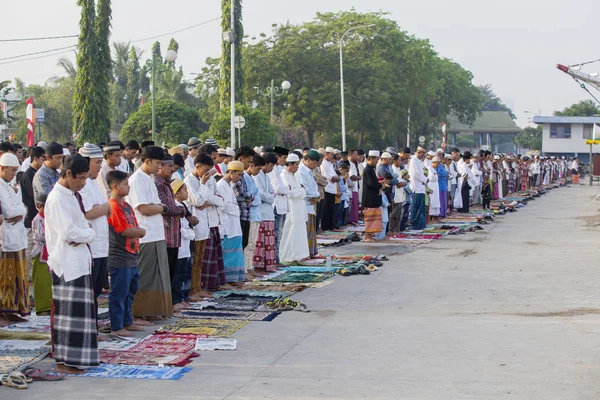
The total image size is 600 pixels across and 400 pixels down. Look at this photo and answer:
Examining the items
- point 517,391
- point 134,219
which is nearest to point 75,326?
point 134,219

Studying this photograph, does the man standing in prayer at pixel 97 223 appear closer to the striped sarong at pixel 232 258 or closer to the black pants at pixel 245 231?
the striped sarong at pixel 232 258

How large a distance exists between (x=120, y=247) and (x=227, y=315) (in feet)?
5.35

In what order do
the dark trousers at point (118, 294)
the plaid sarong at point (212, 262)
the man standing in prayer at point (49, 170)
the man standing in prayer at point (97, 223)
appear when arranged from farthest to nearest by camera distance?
the plaid sarong at point (212, 262) → the man standing in prayer at point (49, 170) → the dark trousers at point (118, 294) → the man standing in prayer at point (97, 223)

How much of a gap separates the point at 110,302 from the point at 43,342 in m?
0.71

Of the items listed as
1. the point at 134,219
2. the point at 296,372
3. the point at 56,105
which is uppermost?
the point at 56,105

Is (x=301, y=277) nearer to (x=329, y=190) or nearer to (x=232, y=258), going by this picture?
(x=232, y=258)

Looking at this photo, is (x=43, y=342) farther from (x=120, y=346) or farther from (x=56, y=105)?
(x=56, y=105)

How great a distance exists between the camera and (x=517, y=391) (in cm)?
661

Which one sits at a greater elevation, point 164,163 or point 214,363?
point 164,163

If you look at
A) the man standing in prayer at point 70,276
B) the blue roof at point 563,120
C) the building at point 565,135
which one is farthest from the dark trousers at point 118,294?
the building at point 565,135

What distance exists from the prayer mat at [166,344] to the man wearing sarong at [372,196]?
9602 mm

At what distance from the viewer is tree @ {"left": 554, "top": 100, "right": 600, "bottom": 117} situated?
87875mm

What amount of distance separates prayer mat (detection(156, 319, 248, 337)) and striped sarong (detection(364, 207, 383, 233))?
8.87m

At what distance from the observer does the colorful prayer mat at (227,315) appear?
31.3 feet
